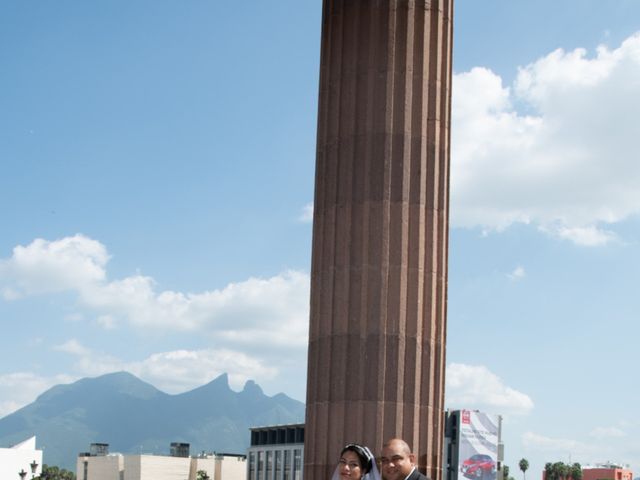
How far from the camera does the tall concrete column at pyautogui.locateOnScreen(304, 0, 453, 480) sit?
38.2 feet

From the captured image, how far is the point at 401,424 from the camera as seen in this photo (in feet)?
37.8

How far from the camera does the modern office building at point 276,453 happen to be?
117m

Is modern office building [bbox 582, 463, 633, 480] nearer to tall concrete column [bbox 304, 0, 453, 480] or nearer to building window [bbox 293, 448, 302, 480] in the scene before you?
building window [bbox 293, 448, 302, 480]

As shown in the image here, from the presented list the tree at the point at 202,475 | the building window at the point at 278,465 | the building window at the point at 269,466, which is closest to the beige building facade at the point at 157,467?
the tree at the point at 202,475

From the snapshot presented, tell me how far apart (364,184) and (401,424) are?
111 inches

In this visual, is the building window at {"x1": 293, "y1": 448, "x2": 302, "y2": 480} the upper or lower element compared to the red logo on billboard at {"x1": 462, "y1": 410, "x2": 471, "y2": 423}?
lower

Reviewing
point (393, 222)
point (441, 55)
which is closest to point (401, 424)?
point (393, 222)

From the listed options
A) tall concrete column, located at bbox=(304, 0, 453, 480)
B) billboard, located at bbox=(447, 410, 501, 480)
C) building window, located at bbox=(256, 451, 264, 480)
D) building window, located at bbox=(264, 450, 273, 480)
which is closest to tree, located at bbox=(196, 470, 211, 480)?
building window, located at bbox=(256, 451, 264, 480)

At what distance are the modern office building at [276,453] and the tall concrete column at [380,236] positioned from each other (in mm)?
104021

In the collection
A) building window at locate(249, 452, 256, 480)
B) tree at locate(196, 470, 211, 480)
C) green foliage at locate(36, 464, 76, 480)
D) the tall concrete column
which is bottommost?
green foliage at locate(36, 464, 76, 480)

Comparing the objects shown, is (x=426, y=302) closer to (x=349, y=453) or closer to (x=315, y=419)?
(x=315, y=419)

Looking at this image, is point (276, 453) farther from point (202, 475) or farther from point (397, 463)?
point (397, 463)

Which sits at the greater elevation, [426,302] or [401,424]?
[426,302]

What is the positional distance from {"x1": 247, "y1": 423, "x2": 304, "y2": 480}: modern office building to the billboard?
2050 cm
